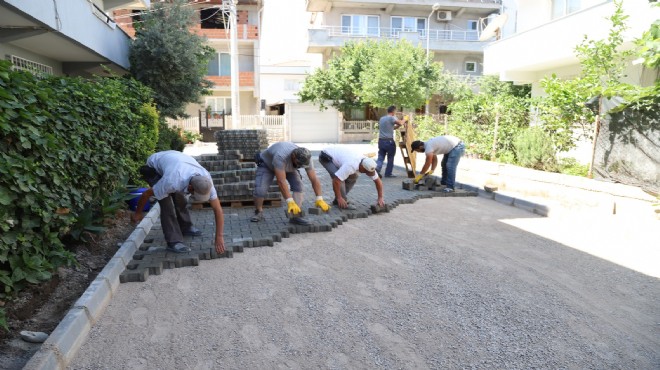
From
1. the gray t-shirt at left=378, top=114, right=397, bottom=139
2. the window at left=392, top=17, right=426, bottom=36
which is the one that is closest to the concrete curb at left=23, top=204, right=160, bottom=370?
the gray t-shirt at left=378, top=114, right=397, bottom=139

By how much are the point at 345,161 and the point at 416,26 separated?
2846 cm

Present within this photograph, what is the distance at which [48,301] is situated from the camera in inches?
154

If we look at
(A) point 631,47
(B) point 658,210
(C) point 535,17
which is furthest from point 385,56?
(B) point 658,210

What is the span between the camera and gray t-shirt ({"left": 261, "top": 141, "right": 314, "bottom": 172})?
20.2 feet

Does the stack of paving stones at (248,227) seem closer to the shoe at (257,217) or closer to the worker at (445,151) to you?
the shoe at (257,217)

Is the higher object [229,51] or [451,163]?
[229,51]

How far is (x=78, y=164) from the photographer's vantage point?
466 cm

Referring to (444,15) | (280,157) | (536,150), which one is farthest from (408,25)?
(280,157)

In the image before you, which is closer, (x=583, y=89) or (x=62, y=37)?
(x=62, y=37)

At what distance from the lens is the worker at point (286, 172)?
239 inches

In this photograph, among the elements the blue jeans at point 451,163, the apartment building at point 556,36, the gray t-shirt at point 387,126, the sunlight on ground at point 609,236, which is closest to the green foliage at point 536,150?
the blue jeans at point 451,163

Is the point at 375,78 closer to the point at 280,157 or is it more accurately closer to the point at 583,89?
the point at 583,89

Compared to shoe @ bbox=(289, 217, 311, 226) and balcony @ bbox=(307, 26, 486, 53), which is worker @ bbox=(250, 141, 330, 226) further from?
balcony @ bbox=(307, 26, 486, 53)

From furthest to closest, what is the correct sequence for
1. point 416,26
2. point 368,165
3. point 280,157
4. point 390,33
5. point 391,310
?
point 416,26, point 390,33, point 368,165, point 280,157, point 391,310
